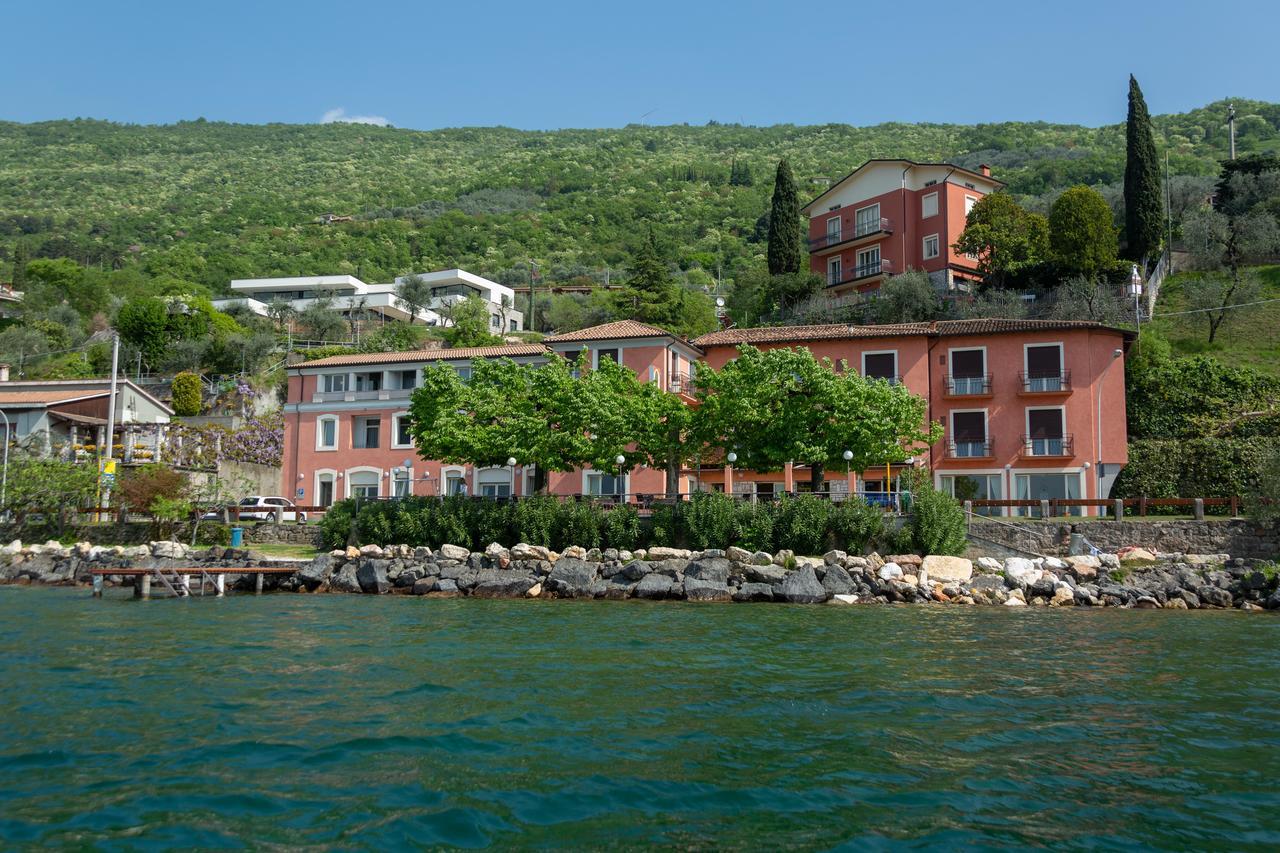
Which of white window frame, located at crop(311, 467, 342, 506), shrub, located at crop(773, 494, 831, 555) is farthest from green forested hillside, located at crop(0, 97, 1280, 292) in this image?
shrub, located at crop(773, 494, 831, 555)

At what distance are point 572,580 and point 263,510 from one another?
18789mm

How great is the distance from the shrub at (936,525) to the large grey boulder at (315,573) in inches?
763

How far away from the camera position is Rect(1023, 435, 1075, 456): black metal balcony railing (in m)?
41.2

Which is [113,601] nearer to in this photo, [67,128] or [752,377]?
[752,377]

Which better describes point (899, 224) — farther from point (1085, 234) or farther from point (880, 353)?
point (880, 353)

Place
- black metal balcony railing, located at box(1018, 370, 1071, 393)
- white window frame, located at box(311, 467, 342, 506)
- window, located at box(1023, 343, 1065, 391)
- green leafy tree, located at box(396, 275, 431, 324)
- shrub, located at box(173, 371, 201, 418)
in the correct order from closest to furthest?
black metal balcony railing, located at box(1018, 370, 1071, 393), window, located at box(1023, 343, 1065, 391), white window frame, located at box(311, 467, 342, 506), shrub, located at box(173, 371, 201, 418), green leafy tree, located at box(396, 275, 431, 324)

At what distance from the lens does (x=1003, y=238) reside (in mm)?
51625

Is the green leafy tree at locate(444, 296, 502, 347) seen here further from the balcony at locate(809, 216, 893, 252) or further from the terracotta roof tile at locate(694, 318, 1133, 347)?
the balcony at locate(809, 216, 893, 252)

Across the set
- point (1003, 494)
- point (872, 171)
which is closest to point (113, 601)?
point (1003, 494)

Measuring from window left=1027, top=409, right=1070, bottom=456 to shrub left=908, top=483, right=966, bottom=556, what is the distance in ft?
36.9

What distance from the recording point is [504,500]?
121ft

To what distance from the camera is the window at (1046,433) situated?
41406 millimetres

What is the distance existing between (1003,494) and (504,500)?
2155 centimetres

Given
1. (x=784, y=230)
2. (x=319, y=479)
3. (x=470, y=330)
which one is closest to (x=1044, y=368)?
(x=784, y=230)
